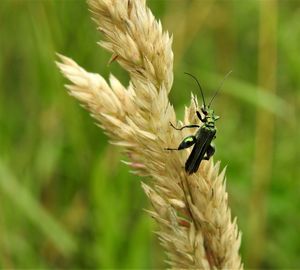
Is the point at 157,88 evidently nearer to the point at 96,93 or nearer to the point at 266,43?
the point at 96,93

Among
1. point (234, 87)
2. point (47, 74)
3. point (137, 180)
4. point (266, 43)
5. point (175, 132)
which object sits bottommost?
point (175, 132)

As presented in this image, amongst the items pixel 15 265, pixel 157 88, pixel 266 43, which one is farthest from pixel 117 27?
pixel 266 43

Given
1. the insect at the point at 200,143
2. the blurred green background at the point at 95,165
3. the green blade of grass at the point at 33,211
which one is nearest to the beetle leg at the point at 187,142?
the insect at the point at 200,143

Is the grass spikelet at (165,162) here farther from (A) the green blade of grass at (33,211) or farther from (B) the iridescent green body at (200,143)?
(A) the green blade of grass at (33,211)

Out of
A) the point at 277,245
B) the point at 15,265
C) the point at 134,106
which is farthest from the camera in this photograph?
the point at 277,245

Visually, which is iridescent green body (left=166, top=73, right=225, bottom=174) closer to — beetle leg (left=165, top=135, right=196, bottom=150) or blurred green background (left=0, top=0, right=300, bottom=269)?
beetle leg (left=165, top=135, right=196, bottom=150)

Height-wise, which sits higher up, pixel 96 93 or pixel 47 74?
pixel 47 74
